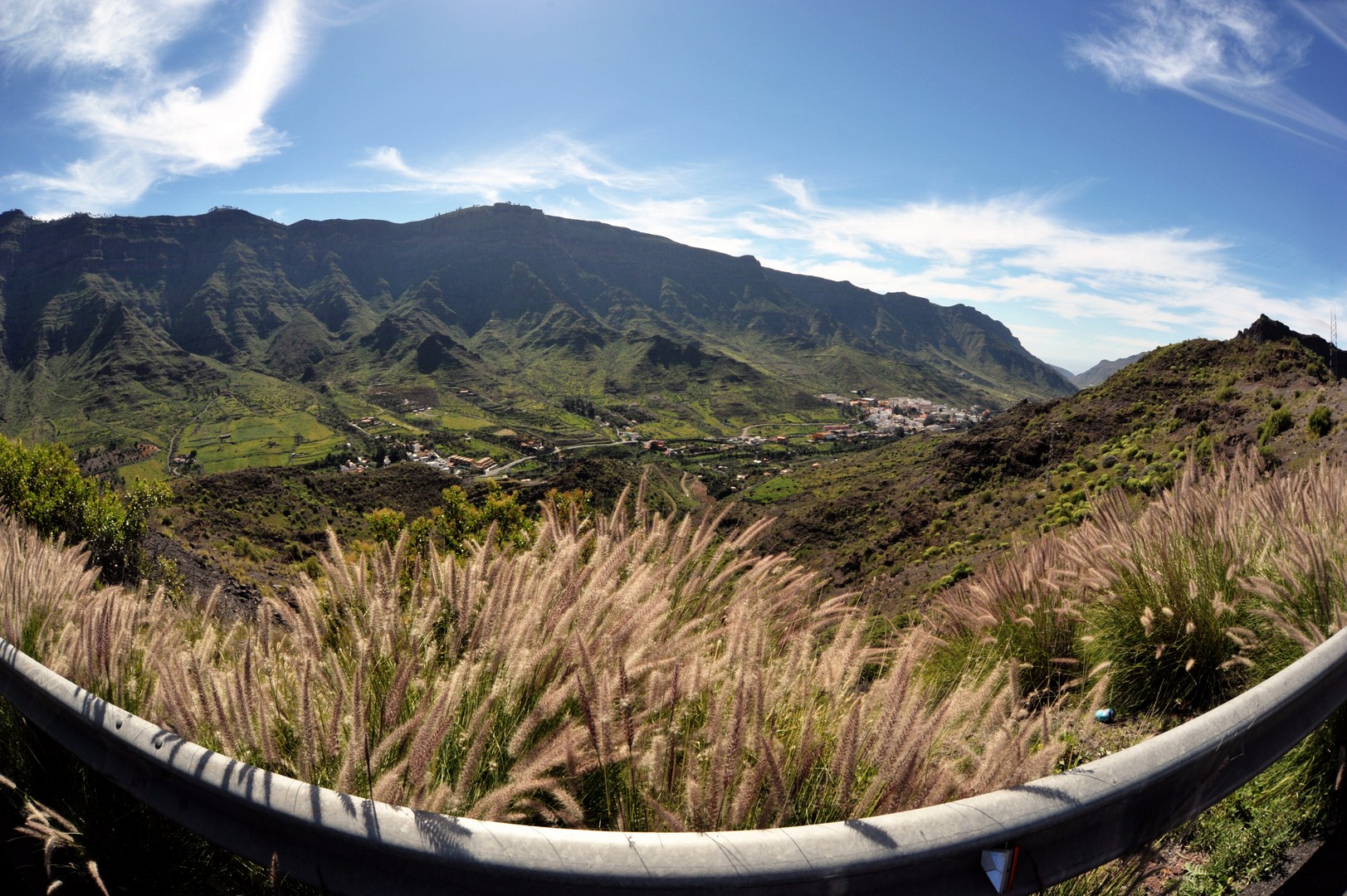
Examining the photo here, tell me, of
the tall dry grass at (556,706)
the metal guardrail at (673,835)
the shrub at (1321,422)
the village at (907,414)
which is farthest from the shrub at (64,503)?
the village at (907,414)

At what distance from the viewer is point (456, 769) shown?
5.64 ft

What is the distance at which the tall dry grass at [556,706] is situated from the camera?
5.17ft

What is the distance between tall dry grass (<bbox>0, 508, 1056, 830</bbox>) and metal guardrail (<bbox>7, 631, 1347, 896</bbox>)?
0.15 meters

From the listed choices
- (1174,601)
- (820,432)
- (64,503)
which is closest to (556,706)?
(1174,601)

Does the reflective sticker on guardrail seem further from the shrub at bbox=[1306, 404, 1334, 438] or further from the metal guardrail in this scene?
the shrub at bbox=[1306, 404, 1334, 438]

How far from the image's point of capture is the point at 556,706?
166cm

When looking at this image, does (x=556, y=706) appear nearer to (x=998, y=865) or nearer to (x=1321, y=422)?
(x=998, y=865)

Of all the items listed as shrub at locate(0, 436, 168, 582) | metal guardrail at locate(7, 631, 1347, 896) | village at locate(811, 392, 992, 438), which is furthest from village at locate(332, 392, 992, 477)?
metal guardrail at locate(7, 631, 1347, 896)

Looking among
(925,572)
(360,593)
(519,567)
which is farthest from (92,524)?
(925,572)

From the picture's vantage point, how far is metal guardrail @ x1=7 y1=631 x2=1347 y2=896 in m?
1.19

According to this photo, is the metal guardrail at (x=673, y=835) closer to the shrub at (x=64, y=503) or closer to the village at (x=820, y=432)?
the shrub at (x=64, y=503)

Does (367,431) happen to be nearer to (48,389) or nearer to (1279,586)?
(48,389)

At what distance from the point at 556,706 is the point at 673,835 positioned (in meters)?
0.53

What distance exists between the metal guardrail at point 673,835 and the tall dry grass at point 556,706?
0.15 m
